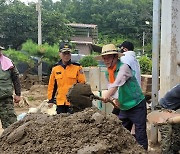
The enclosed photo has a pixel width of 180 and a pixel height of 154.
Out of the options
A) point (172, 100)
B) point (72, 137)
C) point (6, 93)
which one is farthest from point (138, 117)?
point (6, 93)

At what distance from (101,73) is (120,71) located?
4.48 metres

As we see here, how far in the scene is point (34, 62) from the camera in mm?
22422

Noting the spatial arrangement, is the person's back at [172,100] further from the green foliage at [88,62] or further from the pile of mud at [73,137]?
the green foliage at [88,62]

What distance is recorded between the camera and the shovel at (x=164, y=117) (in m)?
3.51

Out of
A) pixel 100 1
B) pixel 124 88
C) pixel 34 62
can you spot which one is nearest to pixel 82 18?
pixel 100 1

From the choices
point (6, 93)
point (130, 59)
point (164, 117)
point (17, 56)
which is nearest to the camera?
point (164, 117)

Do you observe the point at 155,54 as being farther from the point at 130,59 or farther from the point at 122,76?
the point at 122,76

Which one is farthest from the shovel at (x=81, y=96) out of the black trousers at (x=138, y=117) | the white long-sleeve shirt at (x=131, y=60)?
the white long-sleeve shirt at (x=131, y=60)

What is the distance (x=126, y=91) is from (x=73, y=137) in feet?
6.10

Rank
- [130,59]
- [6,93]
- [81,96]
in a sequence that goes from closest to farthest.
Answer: [81,96]
[130,59]
[6,93]

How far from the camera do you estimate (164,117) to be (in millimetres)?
3631

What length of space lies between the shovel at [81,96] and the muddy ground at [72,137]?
0.84 metres

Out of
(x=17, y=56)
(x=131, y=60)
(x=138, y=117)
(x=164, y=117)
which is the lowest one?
(x=138, y=117)

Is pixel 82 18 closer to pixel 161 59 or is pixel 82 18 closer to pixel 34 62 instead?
pixel 34 62
